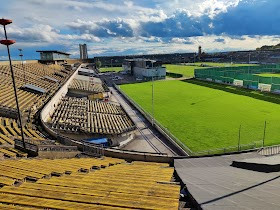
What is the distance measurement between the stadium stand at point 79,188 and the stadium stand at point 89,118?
40.1 ft

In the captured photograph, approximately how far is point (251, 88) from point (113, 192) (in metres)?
53.2

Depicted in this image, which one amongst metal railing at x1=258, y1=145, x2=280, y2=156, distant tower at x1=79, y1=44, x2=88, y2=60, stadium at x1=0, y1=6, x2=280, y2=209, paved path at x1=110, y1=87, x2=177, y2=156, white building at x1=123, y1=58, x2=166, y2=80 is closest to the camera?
stadium at x1=0, y1=6, x2=280, y2=209

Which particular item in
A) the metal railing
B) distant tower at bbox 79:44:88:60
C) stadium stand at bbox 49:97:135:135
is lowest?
the metal railing

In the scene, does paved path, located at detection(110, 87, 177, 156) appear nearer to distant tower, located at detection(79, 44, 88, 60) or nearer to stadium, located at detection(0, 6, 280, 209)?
stadium, located at detection(0, 6, 280, 209)

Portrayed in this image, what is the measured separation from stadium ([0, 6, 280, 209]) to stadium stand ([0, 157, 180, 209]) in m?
0.03

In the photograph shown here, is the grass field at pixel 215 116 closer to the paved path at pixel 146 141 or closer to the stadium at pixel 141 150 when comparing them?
the stadium at pixel 141 150

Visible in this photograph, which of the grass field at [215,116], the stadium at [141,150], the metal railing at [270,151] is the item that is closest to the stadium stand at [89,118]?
the stadium at [141,150]

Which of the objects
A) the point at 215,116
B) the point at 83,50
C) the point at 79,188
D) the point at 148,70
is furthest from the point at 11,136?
the point at 83,50

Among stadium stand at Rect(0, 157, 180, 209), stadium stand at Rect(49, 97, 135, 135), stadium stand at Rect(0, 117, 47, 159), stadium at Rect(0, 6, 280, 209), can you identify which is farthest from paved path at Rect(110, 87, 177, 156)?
stadium stand at Rect(0, 157, 180, 209)

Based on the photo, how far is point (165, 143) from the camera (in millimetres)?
24422

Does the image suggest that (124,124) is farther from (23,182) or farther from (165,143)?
(23,182)

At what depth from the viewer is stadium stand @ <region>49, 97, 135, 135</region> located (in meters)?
25.1

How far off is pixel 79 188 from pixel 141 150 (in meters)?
14.5

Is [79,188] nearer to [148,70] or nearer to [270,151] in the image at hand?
[270,151]
